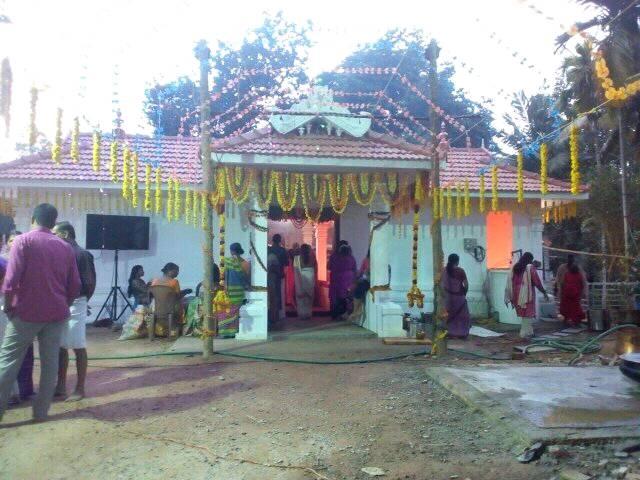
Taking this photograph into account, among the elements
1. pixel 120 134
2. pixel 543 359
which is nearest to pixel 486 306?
pixel 543 359

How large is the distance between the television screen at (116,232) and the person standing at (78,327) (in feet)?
18.8

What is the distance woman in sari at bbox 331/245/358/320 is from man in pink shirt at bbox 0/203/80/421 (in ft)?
23.4

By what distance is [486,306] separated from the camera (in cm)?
1262

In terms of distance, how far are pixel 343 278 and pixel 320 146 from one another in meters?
3.42

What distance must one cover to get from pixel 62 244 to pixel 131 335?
5117 mm

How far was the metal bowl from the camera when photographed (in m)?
5.34

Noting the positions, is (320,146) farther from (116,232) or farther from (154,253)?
(116,232)

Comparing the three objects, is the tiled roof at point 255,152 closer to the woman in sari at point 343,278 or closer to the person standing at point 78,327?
the woman in sari at point 343,278

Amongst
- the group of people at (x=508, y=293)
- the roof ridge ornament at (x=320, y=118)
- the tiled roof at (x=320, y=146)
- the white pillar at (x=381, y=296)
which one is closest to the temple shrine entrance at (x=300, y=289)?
the white pillar at (x=381, y=296)

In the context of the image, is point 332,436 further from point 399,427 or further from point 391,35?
point 391,35

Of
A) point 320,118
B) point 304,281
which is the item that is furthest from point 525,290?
point 320,118

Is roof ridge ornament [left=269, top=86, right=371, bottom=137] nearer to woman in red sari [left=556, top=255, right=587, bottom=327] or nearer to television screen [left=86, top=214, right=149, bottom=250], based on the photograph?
television screen [left=86, top=214, right=149, bottom=250]

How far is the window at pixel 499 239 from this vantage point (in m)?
13.1

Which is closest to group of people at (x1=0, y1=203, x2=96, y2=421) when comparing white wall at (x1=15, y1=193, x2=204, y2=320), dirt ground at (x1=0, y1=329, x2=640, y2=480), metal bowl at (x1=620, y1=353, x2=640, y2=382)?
dirt ground at (x1=0, y1=329, x2=640, y2=480)
